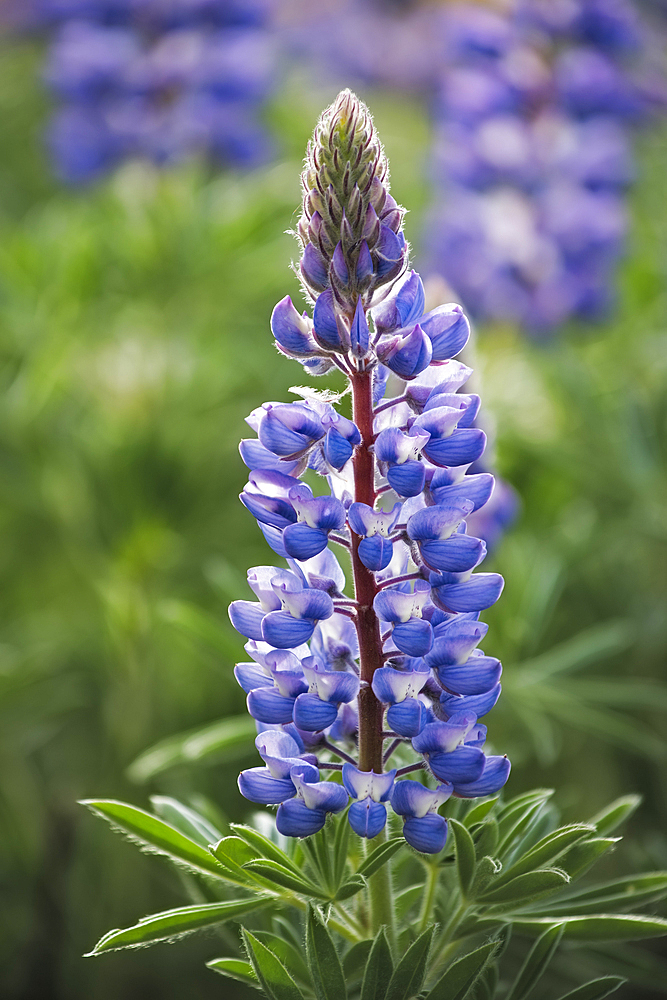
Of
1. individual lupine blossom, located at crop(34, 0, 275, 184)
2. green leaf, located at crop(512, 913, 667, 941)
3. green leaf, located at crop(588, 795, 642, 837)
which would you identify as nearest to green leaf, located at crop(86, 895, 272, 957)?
green leaf, located at crop(512, 913, 667, 941)

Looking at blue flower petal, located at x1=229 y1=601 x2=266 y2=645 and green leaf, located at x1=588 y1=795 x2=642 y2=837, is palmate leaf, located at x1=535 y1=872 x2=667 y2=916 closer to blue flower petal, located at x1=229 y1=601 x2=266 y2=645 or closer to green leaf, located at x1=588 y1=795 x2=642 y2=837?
green leaf, located at x1=588 y1=795 x2=642 y2=837

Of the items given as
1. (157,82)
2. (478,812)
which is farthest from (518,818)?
(157,82)

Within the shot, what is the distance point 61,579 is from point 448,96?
1723mm

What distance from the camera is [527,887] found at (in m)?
0.81

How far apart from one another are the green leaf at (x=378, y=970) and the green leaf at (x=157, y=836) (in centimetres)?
15

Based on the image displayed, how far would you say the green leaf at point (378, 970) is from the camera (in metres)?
0.78

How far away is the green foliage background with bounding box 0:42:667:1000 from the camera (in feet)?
5.54

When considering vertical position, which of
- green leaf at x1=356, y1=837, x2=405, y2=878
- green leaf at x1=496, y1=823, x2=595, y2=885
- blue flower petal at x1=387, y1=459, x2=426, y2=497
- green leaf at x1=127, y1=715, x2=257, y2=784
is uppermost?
blue flower petal at x1=387, y1=459, x2=426, y2=497

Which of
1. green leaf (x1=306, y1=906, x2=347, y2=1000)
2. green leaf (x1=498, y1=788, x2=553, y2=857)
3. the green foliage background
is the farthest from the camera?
the green foliage background

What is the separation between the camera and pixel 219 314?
102 inches

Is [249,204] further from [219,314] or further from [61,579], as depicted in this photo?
[61,579]

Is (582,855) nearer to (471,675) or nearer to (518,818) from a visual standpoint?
(518,818)

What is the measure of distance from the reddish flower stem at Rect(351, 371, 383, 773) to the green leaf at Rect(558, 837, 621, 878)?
Answer: 180 millimetres

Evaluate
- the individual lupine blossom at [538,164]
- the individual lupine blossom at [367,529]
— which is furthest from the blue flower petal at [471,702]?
the individual lupine blossom at [538,164]
